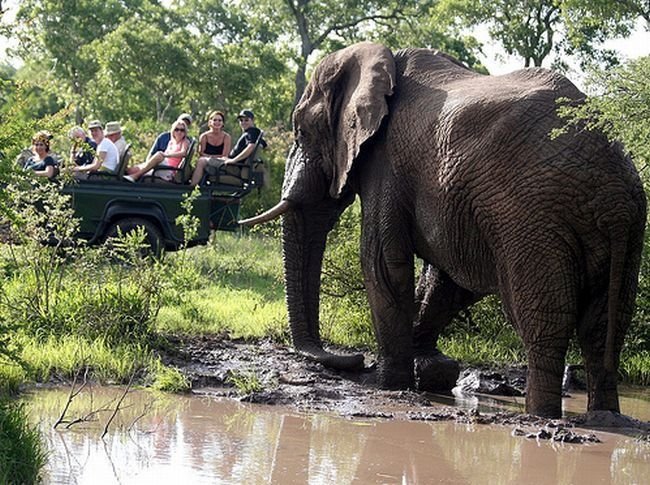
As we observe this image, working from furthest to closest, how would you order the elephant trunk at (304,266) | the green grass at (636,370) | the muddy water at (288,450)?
the green grass at (636,370)
the elephant trunk at (304,266)
the muddy water at (288,450)

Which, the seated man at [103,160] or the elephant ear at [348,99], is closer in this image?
the elephant ear at [348,99]

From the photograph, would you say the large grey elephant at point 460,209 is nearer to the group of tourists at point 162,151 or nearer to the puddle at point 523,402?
the puddle at point 523,402

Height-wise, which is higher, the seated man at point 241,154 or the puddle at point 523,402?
the seated man at point 241,154

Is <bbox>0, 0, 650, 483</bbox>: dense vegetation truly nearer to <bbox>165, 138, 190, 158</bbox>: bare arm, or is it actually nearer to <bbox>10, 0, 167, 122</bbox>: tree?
<bbox>10, 0, 167, 122</bbox>: tree

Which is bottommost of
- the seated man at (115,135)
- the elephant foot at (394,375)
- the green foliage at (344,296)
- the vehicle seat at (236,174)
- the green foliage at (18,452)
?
the green foliage at (18,452)

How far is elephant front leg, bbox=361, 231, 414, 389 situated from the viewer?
9711mm

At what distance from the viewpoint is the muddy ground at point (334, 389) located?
8.45 meters

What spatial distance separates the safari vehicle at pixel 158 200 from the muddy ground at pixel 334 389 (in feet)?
13.7

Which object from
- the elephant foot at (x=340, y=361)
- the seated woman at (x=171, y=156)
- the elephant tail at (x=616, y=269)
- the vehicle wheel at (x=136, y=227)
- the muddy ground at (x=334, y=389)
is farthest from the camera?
the seated woman at (x=171, y=156)

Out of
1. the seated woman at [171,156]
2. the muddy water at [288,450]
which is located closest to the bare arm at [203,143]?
the seated woman at [171,156]

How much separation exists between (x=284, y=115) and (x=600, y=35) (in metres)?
11.6

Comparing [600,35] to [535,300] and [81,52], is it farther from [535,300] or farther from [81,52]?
[535,300]

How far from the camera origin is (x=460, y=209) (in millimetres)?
8773

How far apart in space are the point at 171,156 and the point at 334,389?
6.97 metres
